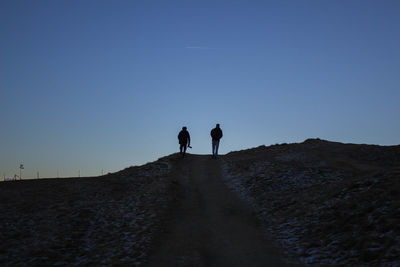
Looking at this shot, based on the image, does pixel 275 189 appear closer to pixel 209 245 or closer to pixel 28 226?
pixel 209 245

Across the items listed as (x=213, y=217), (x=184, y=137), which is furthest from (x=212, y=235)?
(x=184, y=137)

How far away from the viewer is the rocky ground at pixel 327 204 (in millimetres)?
10844

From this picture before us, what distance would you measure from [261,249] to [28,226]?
40.1 ft

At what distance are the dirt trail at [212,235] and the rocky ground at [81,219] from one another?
39.6 inches

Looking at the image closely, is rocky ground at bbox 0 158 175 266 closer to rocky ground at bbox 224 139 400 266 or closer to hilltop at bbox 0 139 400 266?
hilltop at bbox 0 139 400 266

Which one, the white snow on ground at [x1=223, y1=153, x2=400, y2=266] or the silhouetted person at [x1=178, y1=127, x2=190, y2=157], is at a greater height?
the silhouetted person at [x1=178, y1=127, x2=190, y2=157]

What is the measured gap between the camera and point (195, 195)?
21.0 meters

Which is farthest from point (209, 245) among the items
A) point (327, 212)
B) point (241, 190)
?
point (241, 190)

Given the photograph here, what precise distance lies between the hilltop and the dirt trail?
46 millimetres

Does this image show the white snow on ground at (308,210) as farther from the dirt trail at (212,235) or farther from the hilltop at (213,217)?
the dirt trail at (212,235)

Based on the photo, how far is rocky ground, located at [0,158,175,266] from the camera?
13.5 meters

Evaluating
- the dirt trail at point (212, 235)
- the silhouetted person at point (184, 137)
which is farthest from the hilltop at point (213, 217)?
the silhouetted person at point (184, 137)

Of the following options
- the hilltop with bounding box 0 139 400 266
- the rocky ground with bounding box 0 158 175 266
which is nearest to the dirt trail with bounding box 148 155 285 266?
the hilltop with bounding box 0 139 400 266

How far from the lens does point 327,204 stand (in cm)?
1531
